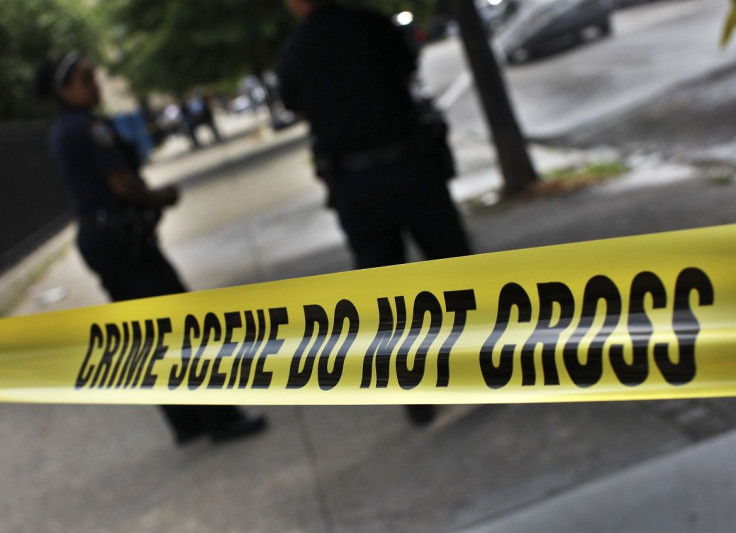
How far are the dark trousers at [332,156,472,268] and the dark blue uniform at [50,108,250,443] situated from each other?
101 centimetres

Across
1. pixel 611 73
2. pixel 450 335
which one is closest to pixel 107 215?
pixel 450 335

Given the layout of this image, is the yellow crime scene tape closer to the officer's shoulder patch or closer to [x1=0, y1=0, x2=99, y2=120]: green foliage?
the officer's shoulder patch

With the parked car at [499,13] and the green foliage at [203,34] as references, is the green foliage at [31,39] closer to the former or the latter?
the green foliage at [203,34]

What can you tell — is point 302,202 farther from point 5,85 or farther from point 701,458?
point 5,85

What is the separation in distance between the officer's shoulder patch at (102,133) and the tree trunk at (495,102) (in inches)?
195

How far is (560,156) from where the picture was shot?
1033 cm

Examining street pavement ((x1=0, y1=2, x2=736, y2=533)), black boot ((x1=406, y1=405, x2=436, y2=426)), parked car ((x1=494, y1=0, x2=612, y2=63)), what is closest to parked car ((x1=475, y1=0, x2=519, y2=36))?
parked car ((x1=494, y1=0, x2=612, y2=63))

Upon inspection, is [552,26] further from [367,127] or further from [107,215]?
[107,215]

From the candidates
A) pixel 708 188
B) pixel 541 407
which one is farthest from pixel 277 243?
pixel 541 407

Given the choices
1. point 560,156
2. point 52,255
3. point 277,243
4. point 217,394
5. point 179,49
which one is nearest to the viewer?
point 217,394

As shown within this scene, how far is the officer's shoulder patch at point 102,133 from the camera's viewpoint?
420 cm

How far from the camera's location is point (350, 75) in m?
3.97

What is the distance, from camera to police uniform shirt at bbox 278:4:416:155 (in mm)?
3951

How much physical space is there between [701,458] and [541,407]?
923mm
